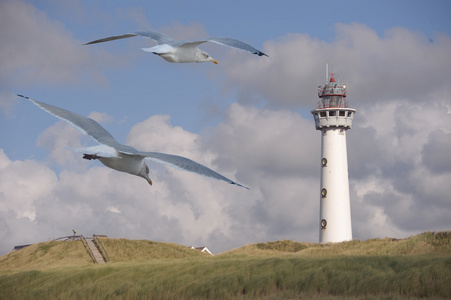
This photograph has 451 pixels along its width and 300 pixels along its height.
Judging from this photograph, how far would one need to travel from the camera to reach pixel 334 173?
2105 inches

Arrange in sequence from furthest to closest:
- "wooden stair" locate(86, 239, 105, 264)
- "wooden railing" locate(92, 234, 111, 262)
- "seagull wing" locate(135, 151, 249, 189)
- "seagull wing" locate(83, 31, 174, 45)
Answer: "wooden railing" locate(92, 234, 111, 262) < "wooden stair" locate(86, 239, 105, 264) < "seagull wing" locate(83, 31, 174, 45) < "seagull wing" locate(135, 151, 249, 189)

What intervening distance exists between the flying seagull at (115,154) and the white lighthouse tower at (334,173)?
127 feet

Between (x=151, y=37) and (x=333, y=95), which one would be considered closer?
(x=151, y=37)

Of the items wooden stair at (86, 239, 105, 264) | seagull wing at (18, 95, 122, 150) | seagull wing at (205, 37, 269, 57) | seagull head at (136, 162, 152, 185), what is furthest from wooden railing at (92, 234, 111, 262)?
seagull wing at (205, 37, 269, 57)

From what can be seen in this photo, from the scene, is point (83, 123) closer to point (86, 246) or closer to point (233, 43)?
point (233, 43)

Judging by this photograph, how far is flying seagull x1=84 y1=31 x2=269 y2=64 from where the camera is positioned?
15047 mm

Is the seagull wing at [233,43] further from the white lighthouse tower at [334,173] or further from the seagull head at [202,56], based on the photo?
the white lighthouse tower at [334,173]

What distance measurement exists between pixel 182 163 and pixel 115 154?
5.59ft

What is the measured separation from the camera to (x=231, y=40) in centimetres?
1566

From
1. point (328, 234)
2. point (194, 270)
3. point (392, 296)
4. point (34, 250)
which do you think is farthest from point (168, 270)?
point (328, 234)

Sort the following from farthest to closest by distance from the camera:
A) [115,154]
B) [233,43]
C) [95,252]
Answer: [95,252] → [233,43] → [115,154]

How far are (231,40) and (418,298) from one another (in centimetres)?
1069

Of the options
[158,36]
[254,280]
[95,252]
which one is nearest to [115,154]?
[158,36]

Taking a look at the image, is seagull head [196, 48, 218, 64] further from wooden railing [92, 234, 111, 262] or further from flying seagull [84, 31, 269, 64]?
wooden railing [92, 234, 111, 262]
